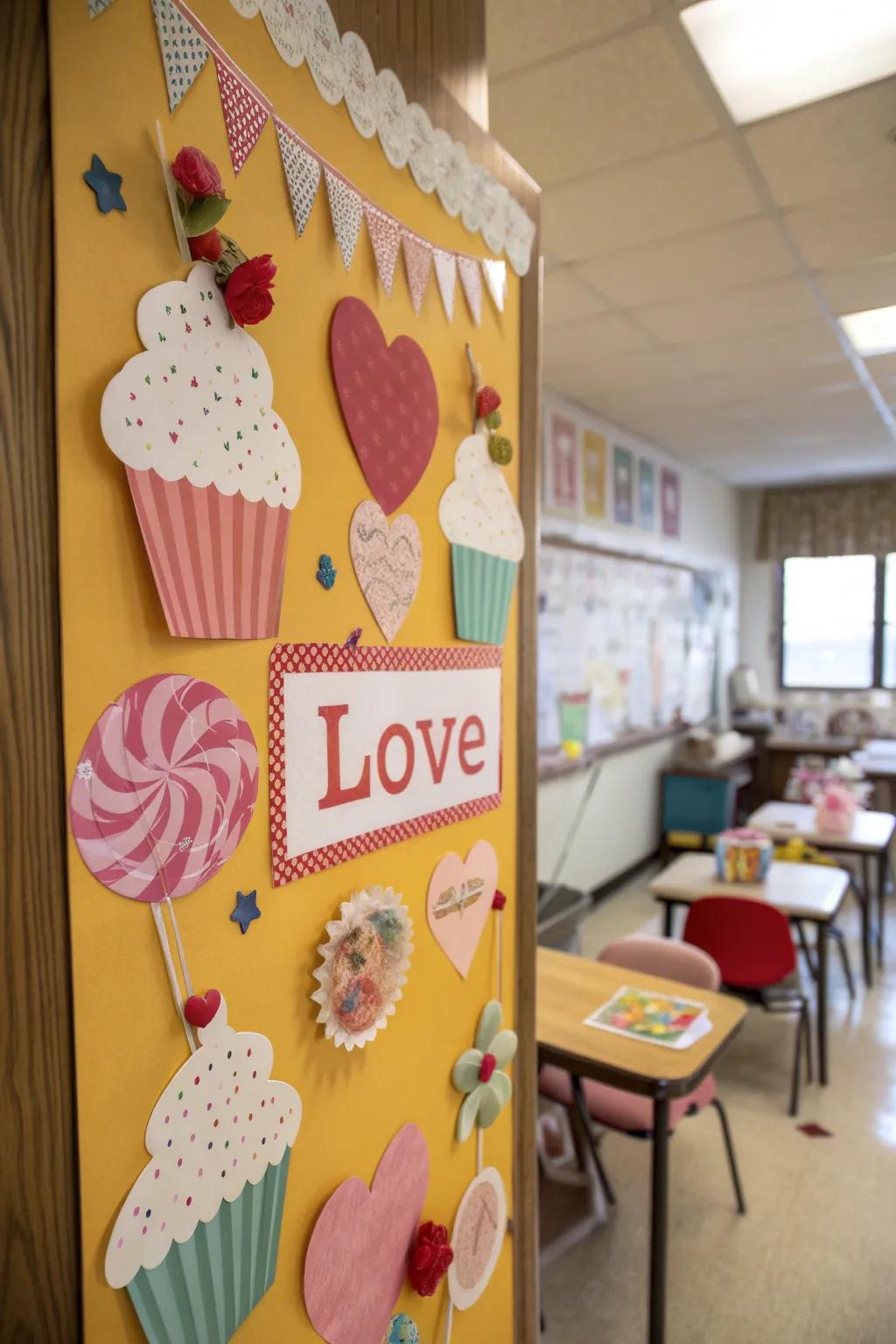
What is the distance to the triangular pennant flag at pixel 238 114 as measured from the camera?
26.4 inches

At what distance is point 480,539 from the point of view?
104 centimetres

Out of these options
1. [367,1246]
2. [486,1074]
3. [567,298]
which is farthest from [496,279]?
[567,298]

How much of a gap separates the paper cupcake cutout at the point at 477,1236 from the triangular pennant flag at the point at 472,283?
110 centimetres

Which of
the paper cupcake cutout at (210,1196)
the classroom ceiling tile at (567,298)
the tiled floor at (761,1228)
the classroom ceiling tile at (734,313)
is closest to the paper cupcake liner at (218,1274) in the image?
the paper cupcake cutout at (210,1196)

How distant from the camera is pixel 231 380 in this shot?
2.25 ft

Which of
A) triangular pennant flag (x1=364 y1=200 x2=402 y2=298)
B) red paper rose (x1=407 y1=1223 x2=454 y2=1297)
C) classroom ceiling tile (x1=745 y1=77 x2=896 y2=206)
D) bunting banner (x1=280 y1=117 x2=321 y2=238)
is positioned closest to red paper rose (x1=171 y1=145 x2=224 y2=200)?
bunting banner (x1=280 y1=117 x2=321 y2=238)

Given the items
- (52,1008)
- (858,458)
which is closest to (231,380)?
(52,1008)

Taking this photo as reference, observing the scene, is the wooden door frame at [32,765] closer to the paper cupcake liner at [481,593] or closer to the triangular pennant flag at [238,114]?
the triangular pennant flag at [238,114]

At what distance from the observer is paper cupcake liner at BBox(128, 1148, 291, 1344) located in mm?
647

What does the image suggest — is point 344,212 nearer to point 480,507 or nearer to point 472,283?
point 472,283

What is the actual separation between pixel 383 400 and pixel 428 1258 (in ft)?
3.06

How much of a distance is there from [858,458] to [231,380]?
6.15 metres

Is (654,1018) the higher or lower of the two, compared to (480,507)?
lower

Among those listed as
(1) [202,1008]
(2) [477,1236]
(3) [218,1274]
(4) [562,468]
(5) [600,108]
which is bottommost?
(2) [477,1236]
